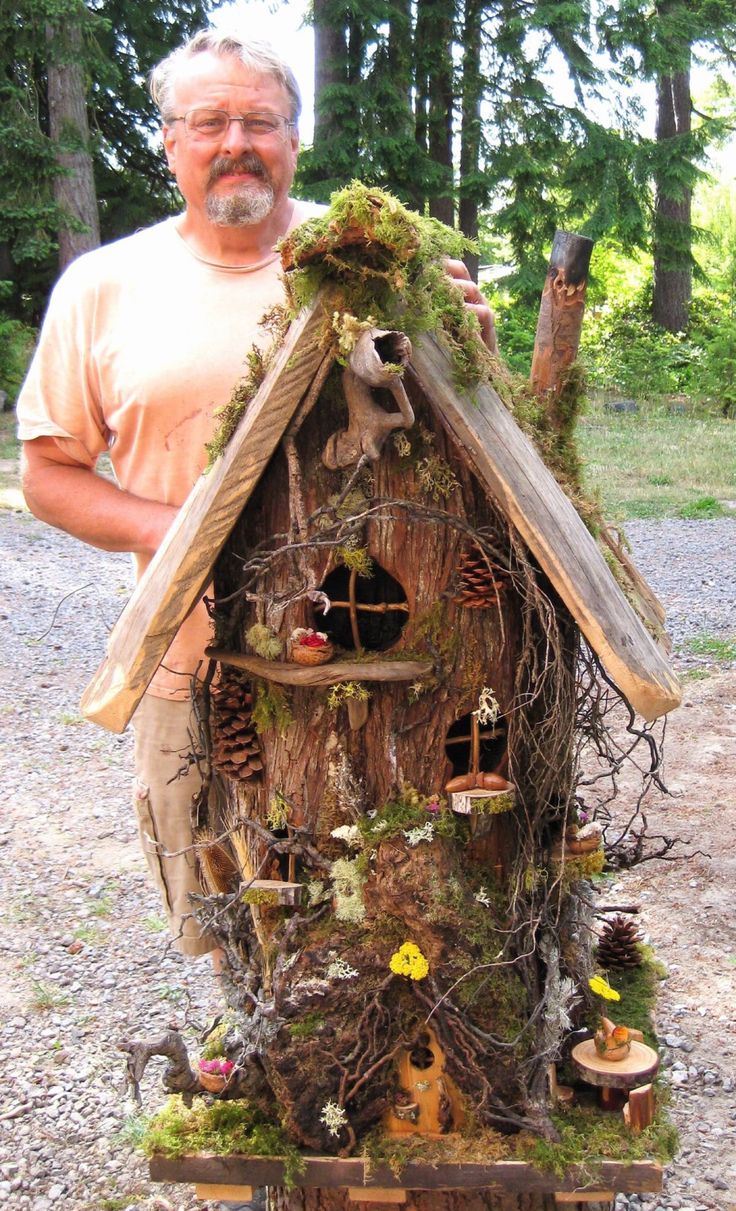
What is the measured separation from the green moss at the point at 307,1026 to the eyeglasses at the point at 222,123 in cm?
207

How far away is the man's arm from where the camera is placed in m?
2.84

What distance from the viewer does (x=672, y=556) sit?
1035cm

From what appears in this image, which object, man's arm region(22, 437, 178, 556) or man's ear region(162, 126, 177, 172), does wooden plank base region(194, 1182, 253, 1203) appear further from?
man's ear region(162, 126, 177, 172)

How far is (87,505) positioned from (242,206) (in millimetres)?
849

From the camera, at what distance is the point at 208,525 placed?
7.24 ft

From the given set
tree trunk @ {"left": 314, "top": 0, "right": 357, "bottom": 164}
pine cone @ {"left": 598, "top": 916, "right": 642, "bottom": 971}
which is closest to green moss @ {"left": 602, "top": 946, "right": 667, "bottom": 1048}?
pine cone @ {"left": 598, "top": 916, "right": 642, "bottom": 971}

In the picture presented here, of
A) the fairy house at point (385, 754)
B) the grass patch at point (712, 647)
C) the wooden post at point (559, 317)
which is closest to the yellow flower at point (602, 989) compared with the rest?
the fairy house at point (385, 754)

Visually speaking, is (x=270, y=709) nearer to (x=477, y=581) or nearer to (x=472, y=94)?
(x=477, y=581)

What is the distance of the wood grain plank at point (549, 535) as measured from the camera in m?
2.11

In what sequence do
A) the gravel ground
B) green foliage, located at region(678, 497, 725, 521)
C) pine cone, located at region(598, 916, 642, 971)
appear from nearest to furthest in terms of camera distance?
pine cone, located at region(598, 916, 642, 971) < the gravel ground < green foliage, located at region(678, 497, 725, 521)

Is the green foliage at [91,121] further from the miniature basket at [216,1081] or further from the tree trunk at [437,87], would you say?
the miniature basket at [216,1081]

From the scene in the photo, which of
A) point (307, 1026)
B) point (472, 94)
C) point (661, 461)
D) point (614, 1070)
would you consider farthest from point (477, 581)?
point (472, 94)

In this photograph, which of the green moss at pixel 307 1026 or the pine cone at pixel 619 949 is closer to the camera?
the green moss at pixel 307 1026

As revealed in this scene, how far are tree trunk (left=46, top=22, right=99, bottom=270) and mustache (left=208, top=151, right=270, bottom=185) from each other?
42.9 feet
